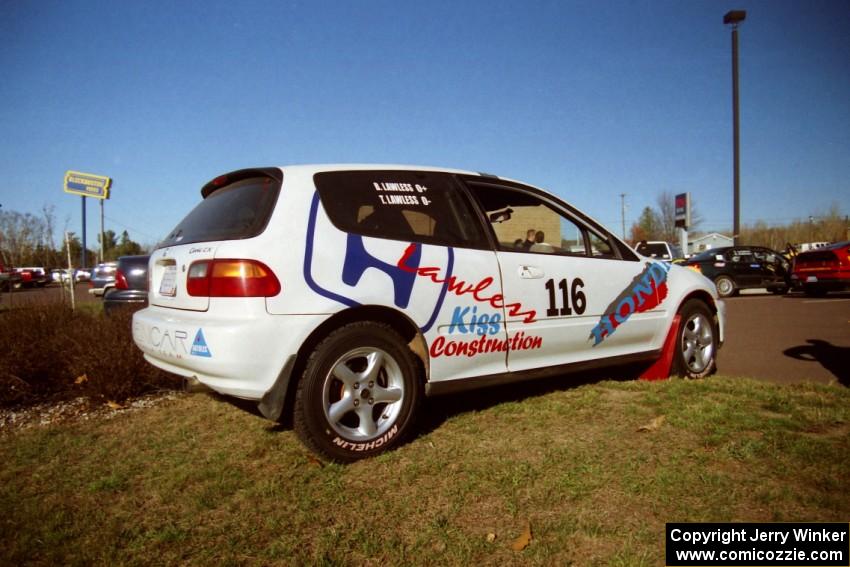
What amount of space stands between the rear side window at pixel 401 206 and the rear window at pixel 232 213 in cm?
33

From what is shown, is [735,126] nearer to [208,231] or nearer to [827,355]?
[827,355]

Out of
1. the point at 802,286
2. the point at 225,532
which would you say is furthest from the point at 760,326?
the point at 225,532

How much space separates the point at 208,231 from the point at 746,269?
16627 millimetres

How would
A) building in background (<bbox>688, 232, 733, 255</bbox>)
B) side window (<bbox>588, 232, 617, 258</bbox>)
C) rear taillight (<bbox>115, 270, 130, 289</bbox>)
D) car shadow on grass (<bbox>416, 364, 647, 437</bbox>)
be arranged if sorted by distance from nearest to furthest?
1. car shadow on grass (<bbox>416, 364, 647, 437</bbox>)
2. side window (<bbox>588, 232, 617, 258</bbox>)
3. rear taillight (<bbox>115, 270, 130, 289</bbox>)
4. building in background (<bbox>688, 232, 733, 255</bbox>)

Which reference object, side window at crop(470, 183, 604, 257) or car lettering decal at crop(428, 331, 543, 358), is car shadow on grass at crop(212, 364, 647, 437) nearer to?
car lettering decal at crop(428, 331, 543, 358)

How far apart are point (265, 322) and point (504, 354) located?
5.36 feet

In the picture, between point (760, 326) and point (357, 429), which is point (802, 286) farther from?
point (357, 429)

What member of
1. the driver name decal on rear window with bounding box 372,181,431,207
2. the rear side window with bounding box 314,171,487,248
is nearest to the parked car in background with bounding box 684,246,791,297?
the rear side window with bounding box 314,171,487,248

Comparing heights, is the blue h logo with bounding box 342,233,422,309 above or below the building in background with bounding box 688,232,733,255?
below

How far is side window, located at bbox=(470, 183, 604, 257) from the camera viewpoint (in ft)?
12.1

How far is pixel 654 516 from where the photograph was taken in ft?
7.23

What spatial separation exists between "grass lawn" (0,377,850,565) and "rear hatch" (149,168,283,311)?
984mm

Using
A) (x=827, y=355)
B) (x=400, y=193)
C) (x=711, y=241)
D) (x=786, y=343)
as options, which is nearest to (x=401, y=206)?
(x=400, y=193)

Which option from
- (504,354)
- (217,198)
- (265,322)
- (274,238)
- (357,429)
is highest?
(217,198)
